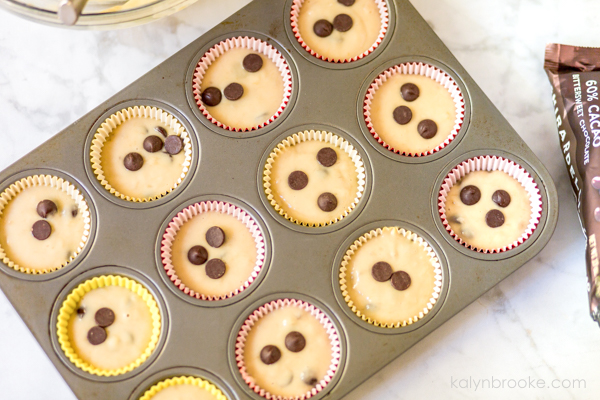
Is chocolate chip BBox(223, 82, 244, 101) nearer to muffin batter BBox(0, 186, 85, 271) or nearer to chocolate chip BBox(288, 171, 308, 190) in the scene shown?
chocolate chip BBox(288, 171, 308, 190)

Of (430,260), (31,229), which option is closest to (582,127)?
(430,260)

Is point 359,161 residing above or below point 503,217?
above

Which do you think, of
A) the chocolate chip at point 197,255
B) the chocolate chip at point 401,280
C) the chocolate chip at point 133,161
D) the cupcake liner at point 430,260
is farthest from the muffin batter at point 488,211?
the chocolate chip at point 133,161

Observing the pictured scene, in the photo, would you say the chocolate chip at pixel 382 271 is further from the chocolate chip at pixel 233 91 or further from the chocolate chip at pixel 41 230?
the chocolate chip at pixel 41 230

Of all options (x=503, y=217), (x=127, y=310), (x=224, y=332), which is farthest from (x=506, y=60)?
(x=127, y=310)

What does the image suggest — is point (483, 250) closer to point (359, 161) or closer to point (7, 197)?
point (359, 161)

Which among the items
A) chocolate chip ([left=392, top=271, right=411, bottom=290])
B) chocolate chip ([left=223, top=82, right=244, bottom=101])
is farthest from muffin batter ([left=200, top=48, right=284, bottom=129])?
chocolate chip ([left=392, top=271, right=411, bottom=290])
